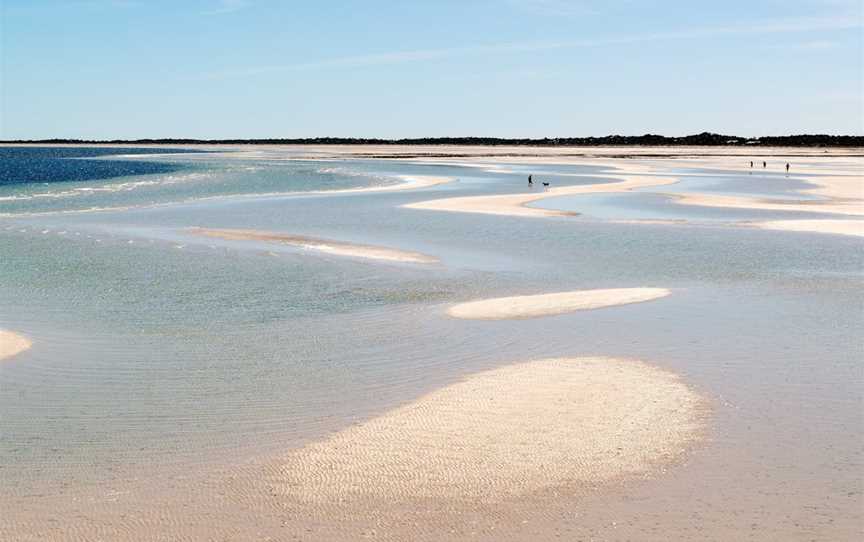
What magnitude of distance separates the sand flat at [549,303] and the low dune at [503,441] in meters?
3.72

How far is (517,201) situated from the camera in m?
38.8

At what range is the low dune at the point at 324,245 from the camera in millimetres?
21328

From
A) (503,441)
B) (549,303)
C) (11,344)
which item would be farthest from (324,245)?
(503,441)

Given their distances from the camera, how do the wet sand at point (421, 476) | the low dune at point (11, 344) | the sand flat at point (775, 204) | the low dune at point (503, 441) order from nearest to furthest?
the wet sand at point (421, 476) → the low dune at point (503, 441) → the low dune at point (11, 344) → the sand flat at point (775, 204)

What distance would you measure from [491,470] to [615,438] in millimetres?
1455

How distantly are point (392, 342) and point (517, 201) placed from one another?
26.9 m

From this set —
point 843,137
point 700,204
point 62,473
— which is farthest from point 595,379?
point 843,137

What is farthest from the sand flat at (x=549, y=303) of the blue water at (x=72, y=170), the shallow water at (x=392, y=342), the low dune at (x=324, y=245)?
the blue water at (x=72, y=170)

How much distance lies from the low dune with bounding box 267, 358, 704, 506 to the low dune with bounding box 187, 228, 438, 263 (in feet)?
35.2

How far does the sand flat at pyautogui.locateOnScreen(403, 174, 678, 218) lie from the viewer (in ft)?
110

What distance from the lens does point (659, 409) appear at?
30.8ft

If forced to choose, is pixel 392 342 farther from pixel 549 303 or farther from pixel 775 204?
pixel 775 204

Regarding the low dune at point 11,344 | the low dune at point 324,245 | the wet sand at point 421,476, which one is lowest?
the wet sand at point 421,476

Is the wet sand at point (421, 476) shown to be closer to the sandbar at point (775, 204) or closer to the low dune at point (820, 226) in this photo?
the low dune at point (820, 226)
